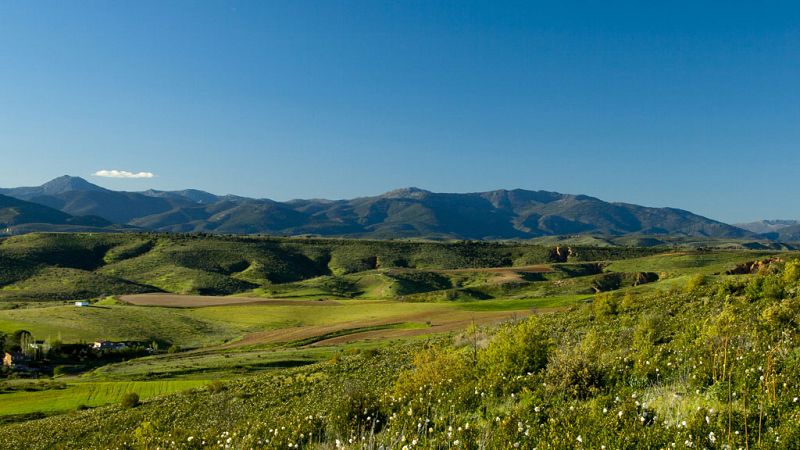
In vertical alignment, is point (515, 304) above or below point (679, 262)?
below

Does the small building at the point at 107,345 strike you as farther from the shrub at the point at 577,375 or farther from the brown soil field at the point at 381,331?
the shrub at the point at 577,375

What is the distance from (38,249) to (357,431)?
675 feet

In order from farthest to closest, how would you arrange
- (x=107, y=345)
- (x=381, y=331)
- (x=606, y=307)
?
1. (x=107, y=345)
2. (x=381, y=331)
3. (x=606, y=307)

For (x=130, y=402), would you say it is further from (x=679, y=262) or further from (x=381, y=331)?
(x=679, y=262)

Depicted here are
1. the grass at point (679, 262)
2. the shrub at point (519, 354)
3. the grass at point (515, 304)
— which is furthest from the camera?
the grass at point (679, 262)

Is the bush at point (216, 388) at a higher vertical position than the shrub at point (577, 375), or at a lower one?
lower

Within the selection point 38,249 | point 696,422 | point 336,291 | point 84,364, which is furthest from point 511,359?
point 38,249

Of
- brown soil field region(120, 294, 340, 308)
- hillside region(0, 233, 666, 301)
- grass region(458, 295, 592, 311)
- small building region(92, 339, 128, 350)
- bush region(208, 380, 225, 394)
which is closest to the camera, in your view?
bush region(208, 380, 225, 394)

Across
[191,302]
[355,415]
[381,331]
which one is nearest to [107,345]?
[191,302]

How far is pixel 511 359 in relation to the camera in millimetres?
16656

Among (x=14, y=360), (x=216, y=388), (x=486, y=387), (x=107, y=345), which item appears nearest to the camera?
(x=486, y=387)

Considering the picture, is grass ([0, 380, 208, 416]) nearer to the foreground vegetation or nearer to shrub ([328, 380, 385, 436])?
the foreground vegetation

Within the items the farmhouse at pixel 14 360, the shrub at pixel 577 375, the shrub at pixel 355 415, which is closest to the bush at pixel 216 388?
the shrub at pixel 355 415

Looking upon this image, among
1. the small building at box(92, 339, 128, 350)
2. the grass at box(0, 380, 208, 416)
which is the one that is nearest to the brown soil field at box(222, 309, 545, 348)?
the small building at box(92, 339, 128, 350)
